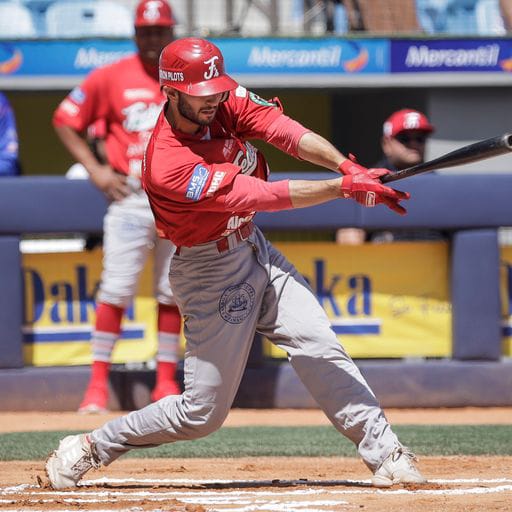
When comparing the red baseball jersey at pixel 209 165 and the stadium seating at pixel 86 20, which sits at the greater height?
the red baseball jersey at pixel 209 165

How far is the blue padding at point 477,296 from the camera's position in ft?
24.4

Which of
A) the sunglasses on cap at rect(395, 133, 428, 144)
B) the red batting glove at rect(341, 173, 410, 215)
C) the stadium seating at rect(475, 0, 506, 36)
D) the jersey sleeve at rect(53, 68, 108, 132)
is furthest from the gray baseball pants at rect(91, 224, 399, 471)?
the stadium seating at rect(475, 0, 506, 36)

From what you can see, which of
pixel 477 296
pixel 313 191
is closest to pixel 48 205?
pixel 477 296

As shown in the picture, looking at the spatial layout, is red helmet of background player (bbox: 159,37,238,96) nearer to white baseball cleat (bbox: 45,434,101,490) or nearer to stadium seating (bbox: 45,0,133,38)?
white baseball cleat (bbox: 45,434,101,490)

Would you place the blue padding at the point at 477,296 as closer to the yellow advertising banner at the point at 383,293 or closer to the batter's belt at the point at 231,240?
the yellow advertising banner at the point at 383,293

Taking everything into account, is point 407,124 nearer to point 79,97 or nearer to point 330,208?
point 330,208

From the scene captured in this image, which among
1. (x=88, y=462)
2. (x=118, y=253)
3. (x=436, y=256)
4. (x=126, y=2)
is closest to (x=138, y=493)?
(x=88, y=462)

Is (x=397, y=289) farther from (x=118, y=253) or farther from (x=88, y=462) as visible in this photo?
(x=88, y=462)

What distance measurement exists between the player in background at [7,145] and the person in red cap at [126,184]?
2.87 feet

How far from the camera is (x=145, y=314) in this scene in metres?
7.50

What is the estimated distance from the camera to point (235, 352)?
4.60 metres

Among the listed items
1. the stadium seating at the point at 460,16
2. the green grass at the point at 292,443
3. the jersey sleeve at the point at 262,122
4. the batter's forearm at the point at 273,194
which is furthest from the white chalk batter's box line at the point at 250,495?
the stadium seating at the point at 460,16

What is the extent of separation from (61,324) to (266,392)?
1.37 metres

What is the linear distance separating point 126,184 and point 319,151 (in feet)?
8.36
